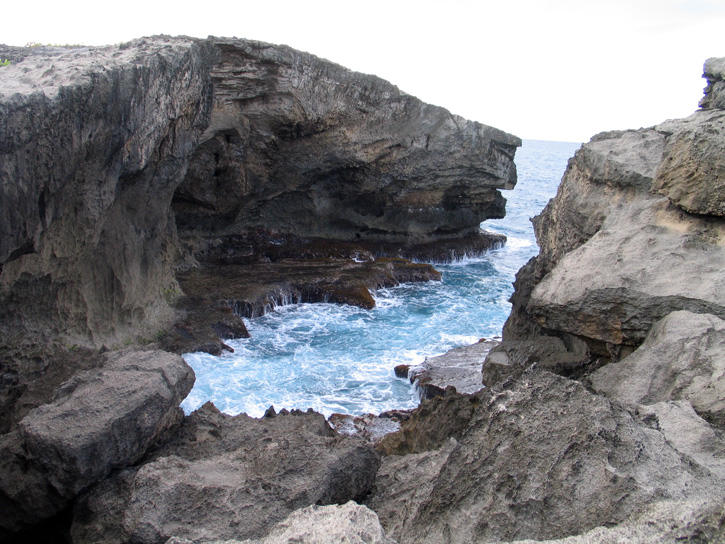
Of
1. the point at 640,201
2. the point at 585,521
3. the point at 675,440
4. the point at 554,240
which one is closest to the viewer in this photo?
the point at 585,521

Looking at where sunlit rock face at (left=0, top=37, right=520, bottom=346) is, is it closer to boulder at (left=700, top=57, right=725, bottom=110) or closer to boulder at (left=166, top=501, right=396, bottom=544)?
boulder at (left=166, top=501, right=396, bottom=544)

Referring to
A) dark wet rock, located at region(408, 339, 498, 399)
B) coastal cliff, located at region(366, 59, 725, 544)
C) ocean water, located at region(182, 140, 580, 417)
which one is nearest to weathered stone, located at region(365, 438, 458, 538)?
coastal cliff, located at region(366, 59, 725, 544)

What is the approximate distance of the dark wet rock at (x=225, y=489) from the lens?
188 inches

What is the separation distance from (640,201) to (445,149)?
17529 millimetres

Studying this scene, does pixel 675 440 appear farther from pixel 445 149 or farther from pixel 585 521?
pixel 445 149

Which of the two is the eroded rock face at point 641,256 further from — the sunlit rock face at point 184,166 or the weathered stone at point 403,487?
the sunlit rock face at point 184,166

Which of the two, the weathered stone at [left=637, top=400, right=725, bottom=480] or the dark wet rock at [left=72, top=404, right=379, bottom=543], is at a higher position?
the weathered stone at [left=637, top=400, right=725, bottom=480]

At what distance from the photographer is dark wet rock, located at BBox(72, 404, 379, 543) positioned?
4.79 metres

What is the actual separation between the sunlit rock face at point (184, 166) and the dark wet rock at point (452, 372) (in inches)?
278

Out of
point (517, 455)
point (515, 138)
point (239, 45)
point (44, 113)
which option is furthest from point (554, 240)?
point (515, 138)

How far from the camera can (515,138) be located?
2725 centimetres

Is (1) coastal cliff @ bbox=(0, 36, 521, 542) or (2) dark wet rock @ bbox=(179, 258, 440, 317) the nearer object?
(1) coastal cliff @ bbox=(0, 36, 521, 542)

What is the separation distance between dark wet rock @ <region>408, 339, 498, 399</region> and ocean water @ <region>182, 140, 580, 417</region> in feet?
1.38

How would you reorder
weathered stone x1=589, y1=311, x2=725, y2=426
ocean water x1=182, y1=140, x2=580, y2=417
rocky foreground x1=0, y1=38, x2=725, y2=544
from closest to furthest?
rocky foreground x1=0, y1=38, x2=725, y2=544, weathered stone x1=589, y1=311, x2=725, y2=426, ocean water x1=182, y1=140, x2=580, y2=417
